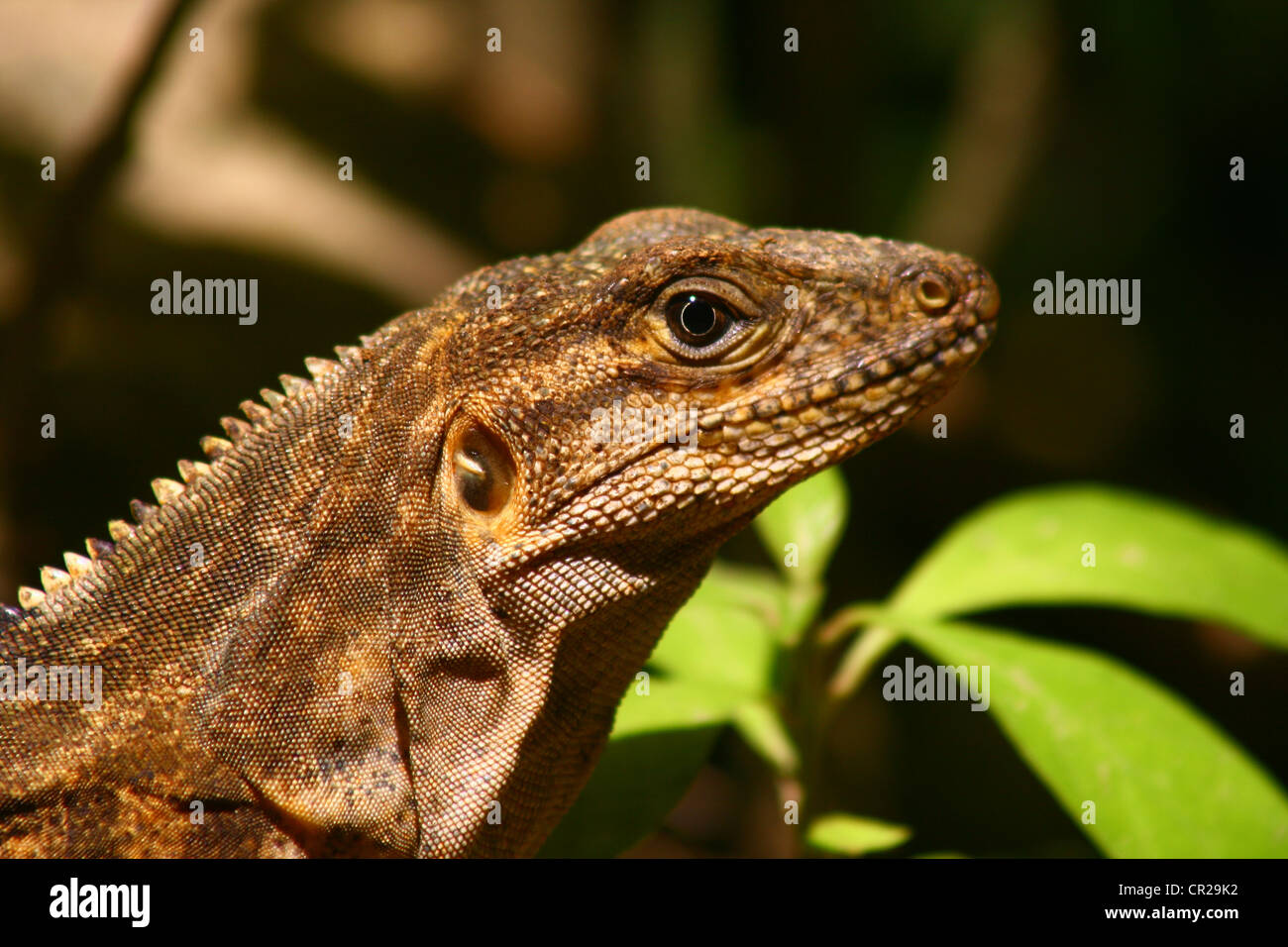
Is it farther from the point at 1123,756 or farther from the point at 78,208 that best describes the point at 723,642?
the point at 78,208

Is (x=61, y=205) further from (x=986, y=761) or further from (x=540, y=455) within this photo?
(x=986, y=761)

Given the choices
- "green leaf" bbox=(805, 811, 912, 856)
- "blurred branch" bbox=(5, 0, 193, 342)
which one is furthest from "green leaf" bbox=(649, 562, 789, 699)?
"blurred branch" bbox=(5, 0, 193, 342)

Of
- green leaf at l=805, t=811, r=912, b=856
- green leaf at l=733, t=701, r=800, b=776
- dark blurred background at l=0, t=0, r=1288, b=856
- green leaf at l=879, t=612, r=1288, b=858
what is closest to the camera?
green leaf at l=879, t=612, r=1288, b=858

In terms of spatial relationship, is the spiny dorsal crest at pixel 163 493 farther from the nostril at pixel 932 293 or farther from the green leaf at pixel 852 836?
the green leaf at pixel 852 836

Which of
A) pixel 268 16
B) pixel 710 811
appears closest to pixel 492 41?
pixel 268 16

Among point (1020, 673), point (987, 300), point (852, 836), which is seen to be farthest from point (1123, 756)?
point (987, 300)

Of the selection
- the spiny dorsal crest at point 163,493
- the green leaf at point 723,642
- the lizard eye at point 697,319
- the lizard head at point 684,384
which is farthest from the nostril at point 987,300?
the spiny dorsal crest at point 163,493

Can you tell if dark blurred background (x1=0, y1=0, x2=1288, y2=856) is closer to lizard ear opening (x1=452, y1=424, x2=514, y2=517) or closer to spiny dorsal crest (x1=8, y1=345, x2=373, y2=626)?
spiny dorsal crest (x1=8, y1=345, x2=373, y2=626)
